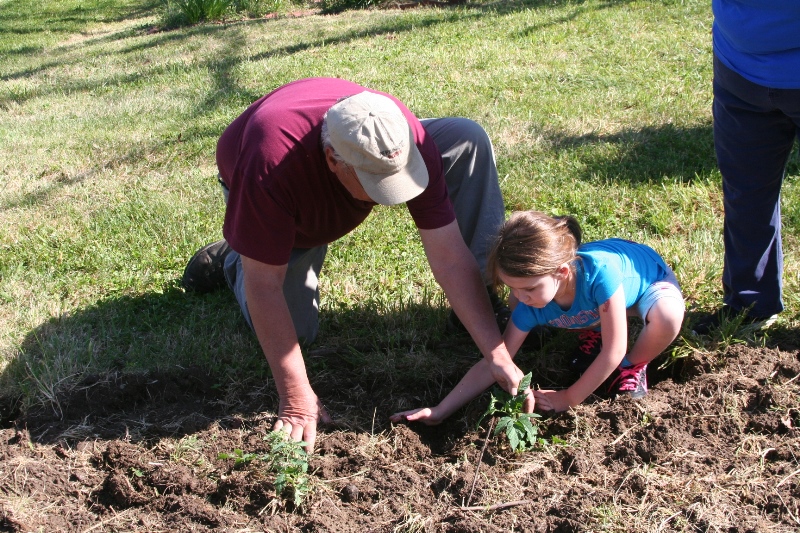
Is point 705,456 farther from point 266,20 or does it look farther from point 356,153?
point 266,20

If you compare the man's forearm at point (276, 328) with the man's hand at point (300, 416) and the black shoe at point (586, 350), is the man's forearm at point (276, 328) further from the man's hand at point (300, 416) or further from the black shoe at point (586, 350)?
the black shoe at point (586, 350)

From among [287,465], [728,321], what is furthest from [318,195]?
[728,321]

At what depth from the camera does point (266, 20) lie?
1214 cm

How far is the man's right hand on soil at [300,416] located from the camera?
8.98 feet

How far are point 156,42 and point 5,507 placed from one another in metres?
9.86

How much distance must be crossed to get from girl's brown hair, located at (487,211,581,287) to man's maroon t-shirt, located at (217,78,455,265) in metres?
0.24

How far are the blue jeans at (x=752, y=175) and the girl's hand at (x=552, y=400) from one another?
3.18 feet

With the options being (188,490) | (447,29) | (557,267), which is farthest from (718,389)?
(447,29)

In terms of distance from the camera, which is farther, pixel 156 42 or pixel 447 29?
pixel 156 42

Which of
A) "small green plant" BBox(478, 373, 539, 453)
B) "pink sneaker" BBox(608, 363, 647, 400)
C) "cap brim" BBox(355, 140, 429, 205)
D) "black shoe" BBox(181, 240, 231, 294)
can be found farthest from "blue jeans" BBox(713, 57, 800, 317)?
"black shoe" BBox(181, 240, 231, 294)

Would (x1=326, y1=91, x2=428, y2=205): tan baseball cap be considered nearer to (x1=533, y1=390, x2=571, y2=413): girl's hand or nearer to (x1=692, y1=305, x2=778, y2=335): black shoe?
(x1=533, y1=390, x2=571, y2=413): girl's hand

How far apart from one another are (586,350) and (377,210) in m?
1.90

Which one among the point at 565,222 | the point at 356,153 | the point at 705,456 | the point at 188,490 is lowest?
the point at 705,456

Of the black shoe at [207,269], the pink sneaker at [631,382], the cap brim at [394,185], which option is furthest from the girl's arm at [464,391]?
the black shoe at [207,269]
